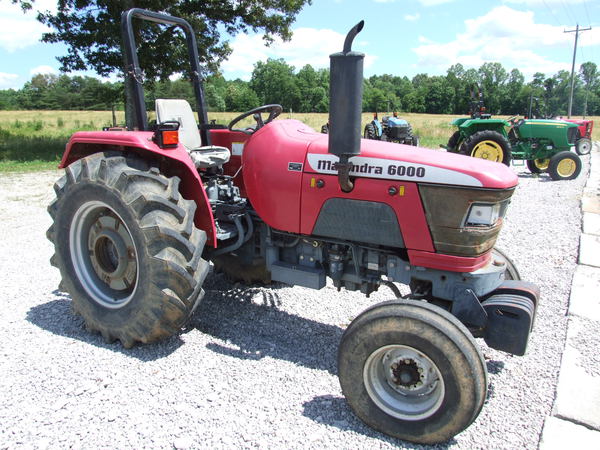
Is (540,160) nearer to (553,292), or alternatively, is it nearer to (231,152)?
(553,292)

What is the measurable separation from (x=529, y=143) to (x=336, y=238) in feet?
34.2

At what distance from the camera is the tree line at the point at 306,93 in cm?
3016

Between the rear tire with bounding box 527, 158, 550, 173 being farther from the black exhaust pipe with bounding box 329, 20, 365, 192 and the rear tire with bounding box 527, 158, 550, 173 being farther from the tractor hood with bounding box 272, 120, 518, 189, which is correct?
the black exhaust pipe with bounding box 329, 20, 365, 192

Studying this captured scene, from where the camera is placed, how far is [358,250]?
2.85m

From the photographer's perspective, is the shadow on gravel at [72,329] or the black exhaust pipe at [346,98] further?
the shadow on gravel at [72,329]

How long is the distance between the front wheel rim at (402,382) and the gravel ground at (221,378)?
0.55 feet

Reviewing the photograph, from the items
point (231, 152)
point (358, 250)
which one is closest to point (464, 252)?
point (358, 250)

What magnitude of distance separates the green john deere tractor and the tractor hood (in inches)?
348

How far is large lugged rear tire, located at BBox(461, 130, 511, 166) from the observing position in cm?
1062

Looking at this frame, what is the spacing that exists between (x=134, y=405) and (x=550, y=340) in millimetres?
2846

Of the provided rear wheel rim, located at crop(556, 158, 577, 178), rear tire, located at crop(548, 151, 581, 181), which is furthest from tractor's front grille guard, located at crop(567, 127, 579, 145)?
rear wheel rim, located at crop(556, 158, 577, 178)

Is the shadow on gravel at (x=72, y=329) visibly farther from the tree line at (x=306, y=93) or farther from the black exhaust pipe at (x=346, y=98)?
the tree line at (x=306, y=93)

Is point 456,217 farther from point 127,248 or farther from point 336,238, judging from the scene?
point 127,248

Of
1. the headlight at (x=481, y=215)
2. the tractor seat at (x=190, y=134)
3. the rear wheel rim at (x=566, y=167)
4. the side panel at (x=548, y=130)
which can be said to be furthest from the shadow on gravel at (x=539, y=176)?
the headlight at (x=481, y=215)
